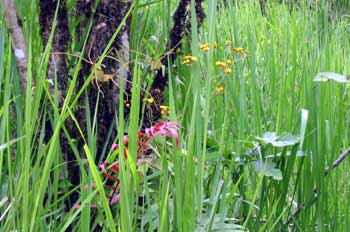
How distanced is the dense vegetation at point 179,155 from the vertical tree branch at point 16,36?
24 millimetres

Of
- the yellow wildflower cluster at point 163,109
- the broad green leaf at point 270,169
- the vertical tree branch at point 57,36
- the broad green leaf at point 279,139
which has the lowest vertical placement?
the broad green leaf at point 270,169

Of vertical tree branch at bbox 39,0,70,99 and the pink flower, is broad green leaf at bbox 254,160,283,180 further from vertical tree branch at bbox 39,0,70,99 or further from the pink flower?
vertical tree branch at bbox 39,0,70,99

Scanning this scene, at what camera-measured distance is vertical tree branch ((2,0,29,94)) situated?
1.46 metres

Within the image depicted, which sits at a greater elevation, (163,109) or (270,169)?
(163,109)

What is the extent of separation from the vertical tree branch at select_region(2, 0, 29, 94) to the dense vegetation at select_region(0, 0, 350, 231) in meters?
0.02

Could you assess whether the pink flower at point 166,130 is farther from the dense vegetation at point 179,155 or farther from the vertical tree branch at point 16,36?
the vertical tree branch at point 16,36

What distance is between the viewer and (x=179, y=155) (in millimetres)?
1103

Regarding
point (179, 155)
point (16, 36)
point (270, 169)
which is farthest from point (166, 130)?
point (16, 36)

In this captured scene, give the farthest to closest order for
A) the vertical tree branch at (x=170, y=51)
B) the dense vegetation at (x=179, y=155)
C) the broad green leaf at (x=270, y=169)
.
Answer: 1. the vertical tree branch at (x=170, y=51)
2. the broad green leaf at (x=270, y=169)
3. the dense vegetation at (x=179, y=155)

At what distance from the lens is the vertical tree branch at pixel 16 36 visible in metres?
1.46

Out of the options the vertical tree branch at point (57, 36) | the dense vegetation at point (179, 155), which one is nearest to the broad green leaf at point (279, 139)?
the dense vegetation at point (179, 155)

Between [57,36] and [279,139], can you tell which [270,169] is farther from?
[57,36]

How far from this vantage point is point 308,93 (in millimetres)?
1717

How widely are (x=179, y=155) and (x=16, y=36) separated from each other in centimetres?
59
